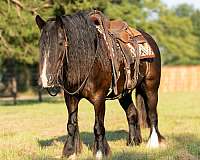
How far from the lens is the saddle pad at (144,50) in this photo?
Answer: 29.8ft

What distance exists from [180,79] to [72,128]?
35078 millimetres

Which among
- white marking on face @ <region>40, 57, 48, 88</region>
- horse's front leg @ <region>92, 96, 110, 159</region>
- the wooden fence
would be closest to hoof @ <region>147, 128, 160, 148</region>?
horse's front leg @ <region>92, 96, 110, 159</region>

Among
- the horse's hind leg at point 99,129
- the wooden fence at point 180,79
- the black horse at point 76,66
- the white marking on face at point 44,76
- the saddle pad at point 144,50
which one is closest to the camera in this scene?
the white marking on face at point 44,76

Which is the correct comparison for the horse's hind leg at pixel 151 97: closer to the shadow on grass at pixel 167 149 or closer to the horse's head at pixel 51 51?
the shadow on grass at pixel 167 149

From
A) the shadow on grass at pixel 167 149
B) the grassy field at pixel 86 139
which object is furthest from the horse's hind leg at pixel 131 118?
the shadow on grass at pixel 167 149

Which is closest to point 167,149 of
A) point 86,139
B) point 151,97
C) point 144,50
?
point 151,97

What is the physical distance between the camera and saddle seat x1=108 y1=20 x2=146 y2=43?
891cm

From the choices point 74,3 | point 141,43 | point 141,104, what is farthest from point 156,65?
point 74,3

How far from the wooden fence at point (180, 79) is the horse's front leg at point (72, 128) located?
111ft

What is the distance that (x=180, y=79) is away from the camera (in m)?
42.7

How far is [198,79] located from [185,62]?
58.0ft

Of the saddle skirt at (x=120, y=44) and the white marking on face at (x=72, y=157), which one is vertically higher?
the saddle skirt at (x=120, y=44)

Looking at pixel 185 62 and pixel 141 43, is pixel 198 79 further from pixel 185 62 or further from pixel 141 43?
pixel 141 43

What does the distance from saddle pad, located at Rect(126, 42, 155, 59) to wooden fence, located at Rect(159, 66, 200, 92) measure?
32.5m
